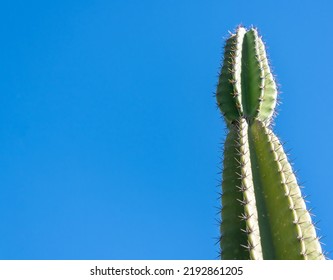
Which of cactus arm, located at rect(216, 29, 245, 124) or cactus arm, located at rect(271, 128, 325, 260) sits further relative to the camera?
cactus arm, located at rect(216, 29, 245, 124)

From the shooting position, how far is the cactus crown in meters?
5.04

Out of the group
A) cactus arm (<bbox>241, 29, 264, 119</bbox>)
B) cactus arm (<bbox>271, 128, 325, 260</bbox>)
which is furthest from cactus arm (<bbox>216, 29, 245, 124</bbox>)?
cactus arm (<bbox>271, 128, 325, 260</bbox>)

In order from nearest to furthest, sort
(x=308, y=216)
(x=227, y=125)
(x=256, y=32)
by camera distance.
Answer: (x=308, y=216)
(x=227, y=125)
(x=256, y=32)

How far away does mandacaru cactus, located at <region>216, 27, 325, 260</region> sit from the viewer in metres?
3.96

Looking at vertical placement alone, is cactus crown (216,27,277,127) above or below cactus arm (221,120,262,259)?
above

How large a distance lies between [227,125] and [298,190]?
1.03 meters

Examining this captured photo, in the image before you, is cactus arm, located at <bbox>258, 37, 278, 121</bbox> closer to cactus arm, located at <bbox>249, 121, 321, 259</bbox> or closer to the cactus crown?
the cactus crown

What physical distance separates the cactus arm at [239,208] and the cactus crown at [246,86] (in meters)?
0.57

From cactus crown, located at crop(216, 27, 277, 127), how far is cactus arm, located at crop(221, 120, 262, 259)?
57cm

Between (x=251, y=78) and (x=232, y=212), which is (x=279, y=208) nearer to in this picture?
(x=232, y=212)

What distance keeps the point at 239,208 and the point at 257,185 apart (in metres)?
0.31

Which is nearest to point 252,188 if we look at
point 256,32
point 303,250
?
point 303,250
